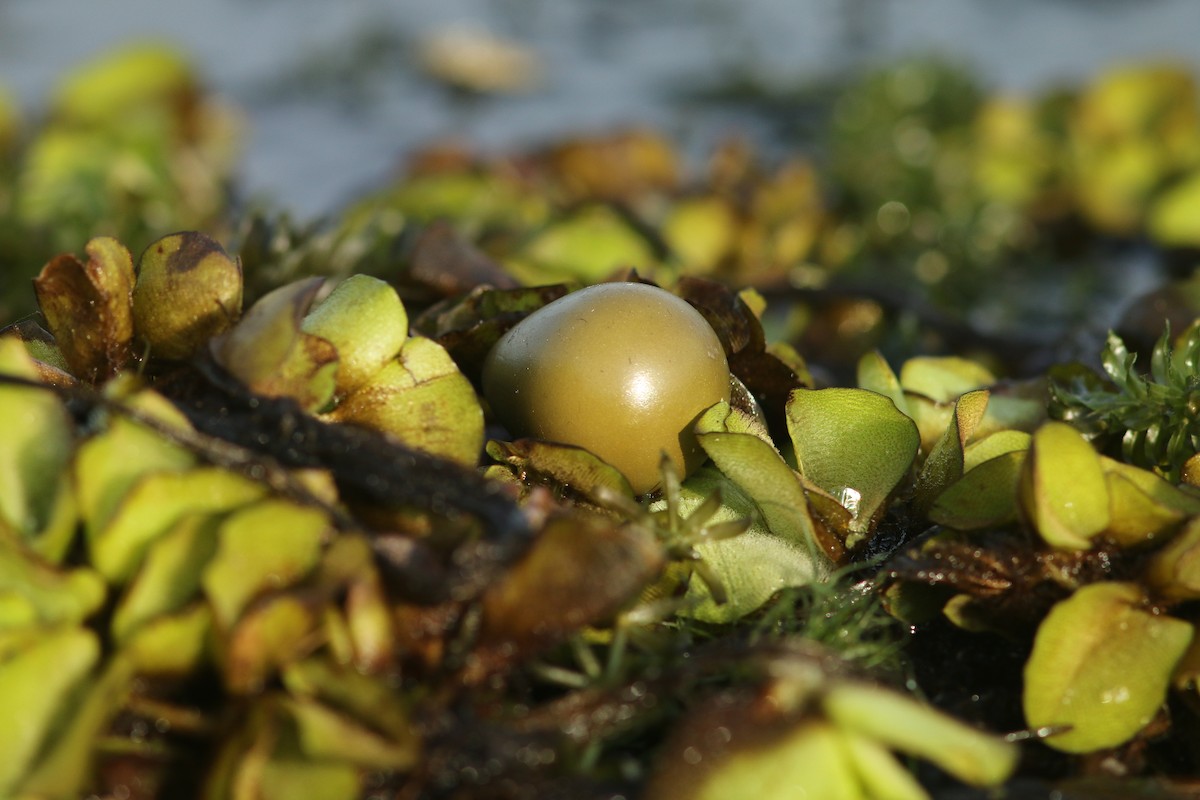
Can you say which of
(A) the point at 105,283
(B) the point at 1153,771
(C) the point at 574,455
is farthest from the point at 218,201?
(B) the point at 1153,771

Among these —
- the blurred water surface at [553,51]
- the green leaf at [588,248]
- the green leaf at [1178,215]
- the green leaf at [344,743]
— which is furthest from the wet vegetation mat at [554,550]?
the blurred water surface at [553,51]

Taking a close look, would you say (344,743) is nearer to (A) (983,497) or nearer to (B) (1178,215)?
(A) (983,497)

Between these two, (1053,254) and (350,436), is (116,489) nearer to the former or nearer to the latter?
(350,436)

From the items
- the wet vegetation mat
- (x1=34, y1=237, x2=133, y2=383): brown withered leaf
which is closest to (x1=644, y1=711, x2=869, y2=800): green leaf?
the wet vegetation mat

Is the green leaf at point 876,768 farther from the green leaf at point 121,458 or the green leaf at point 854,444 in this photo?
the green leaf at point 121,458

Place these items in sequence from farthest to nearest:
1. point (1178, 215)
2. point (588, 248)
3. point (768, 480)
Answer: point (1178, 215) → point (588, 248) → point (768, 480)

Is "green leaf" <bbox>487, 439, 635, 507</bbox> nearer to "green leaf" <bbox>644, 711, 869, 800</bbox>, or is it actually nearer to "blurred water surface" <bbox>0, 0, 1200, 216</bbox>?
"green leaf" <bbox>644, 711, 869, 800</bbox>

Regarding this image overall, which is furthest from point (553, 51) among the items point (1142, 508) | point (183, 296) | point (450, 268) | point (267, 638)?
point (267, 638)
